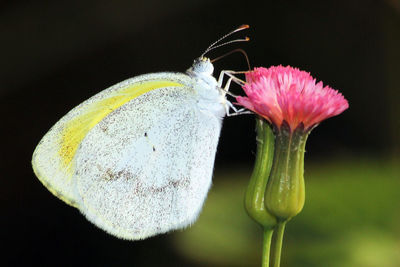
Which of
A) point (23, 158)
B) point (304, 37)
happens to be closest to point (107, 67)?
point (23, 158)

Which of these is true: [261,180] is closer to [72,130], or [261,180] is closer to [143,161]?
[143,161]

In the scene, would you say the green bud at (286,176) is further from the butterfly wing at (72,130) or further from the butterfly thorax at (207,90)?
the butterfly wing at (72,130)

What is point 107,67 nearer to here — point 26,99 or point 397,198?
point 26,99

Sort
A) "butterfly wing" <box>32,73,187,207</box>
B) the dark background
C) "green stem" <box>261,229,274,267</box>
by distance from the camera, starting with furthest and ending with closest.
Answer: the dark background, "butterfly wing" <box>32,73,187,207</box>, "green stem" <box>261,229,274,267</box>

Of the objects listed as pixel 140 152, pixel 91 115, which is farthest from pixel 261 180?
pixel 91 115

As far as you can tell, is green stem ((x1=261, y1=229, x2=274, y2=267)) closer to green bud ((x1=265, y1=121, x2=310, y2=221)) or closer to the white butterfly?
green bud ((x1=265, y1=121, x2=310, y2=221))

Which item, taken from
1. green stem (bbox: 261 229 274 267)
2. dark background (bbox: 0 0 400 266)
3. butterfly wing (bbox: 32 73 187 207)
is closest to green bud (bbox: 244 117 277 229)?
green stem (bbox: 261 229 274 267)
